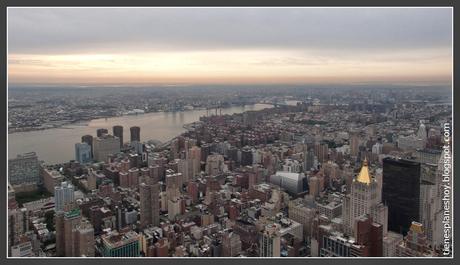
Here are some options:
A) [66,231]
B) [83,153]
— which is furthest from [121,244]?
[83,153]

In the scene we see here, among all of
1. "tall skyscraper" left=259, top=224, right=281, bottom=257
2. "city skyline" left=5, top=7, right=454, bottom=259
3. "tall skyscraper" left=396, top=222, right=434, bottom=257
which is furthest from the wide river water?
"tall skyscraper" left=396, top=222, right=434, bottom=257

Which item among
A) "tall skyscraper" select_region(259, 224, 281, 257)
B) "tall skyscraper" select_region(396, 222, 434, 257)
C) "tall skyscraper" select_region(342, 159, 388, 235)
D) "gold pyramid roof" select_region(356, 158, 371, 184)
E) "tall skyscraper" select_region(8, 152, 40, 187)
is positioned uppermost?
"tall skyscraper" select_region(8, 152, 40, 187)

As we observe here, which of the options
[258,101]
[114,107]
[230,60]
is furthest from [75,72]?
[258,101]

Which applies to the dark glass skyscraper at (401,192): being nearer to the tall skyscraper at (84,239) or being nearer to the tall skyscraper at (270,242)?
the tall skyscraper at (270,242)

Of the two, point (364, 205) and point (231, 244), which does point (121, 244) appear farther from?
point (364, 205)

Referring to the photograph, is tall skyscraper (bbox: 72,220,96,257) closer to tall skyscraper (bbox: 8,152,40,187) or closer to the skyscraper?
tall skyscraper (bbox: 8,152,40,187)
